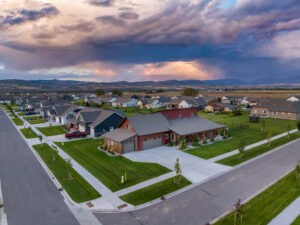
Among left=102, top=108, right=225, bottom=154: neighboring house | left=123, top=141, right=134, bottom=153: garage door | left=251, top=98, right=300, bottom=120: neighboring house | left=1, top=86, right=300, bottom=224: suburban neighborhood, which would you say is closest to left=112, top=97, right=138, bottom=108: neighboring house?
left=1, top=86, right=300, bottom=224: suburban neighborhood

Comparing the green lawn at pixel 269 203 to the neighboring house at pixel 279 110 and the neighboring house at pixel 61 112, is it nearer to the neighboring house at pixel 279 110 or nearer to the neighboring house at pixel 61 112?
the neighboring house at pixel 279 110

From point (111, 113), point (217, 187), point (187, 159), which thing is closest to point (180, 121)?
point (187, 159)

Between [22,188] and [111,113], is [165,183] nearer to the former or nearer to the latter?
[22,188]

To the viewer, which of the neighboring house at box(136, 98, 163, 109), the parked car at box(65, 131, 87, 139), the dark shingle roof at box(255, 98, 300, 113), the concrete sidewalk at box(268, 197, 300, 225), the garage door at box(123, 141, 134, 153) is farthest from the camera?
the neighboring house at box(136, 98, 163, 109)

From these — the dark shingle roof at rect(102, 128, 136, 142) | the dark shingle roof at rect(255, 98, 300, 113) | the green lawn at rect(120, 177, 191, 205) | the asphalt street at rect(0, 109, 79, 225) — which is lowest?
the asphalt street at rect(0, 109, 79, 225)

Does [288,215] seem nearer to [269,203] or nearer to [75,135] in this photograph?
[269,203]

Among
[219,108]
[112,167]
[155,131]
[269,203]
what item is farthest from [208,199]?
[219,108]

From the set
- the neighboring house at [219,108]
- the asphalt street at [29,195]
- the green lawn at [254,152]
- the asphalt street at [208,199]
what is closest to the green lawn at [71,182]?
the asphalt street at [29,195]

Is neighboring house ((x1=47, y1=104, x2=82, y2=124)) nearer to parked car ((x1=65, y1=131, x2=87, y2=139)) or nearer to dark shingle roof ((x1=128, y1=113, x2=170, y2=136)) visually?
parked car ((x1=65, y1=131, x2=87, y2=139))
